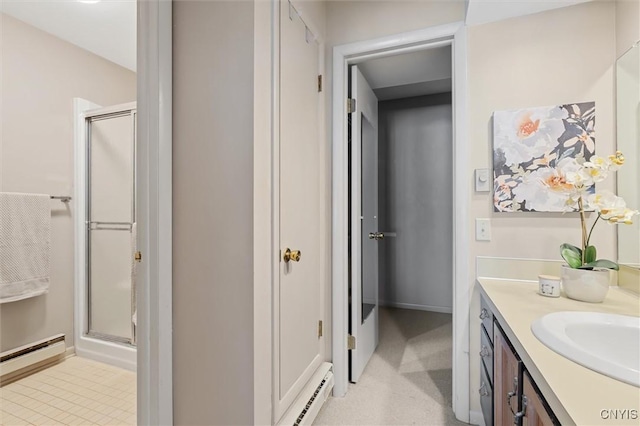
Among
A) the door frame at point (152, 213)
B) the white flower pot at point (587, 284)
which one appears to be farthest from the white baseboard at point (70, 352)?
the white flower pot at point (587, 284)

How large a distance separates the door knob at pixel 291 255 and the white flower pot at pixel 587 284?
1.16 meters

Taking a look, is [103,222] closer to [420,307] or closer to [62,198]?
[62,198]

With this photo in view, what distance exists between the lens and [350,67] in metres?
2.02

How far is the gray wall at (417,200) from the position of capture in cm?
340

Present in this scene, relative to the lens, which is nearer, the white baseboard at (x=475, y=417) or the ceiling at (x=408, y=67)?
the white baseboard at (x=475, y=417)

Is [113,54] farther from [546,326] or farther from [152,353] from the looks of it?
[546,326]

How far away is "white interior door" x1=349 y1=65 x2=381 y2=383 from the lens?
6.51 feet

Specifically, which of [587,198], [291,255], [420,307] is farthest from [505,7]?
[420,307]

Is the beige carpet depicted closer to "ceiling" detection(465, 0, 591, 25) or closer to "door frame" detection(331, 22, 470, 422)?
"door frame" detection(331, 22, 470, 422)

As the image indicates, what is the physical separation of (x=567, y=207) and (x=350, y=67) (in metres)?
1.49

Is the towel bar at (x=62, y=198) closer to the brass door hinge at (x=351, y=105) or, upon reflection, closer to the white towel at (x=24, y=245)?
the white towel at (x=24, y=245)

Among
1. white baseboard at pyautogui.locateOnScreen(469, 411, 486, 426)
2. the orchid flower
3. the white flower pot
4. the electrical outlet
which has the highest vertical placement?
the orchid flower

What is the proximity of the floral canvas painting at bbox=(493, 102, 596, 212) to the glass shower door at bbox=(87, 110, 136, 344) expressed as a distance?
102 inches

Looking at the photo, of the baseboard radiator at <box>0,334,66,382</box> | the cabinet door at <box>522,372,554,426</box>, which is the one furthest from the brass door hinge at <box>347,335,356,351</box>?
the baseboard radiator at <box>0,334,66,382</box>
